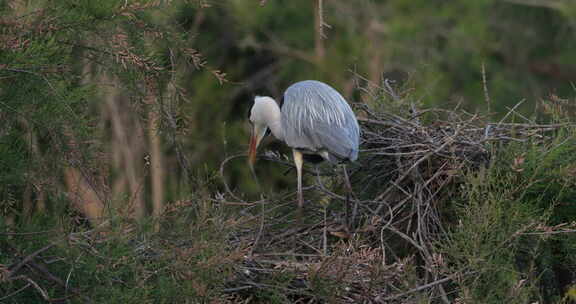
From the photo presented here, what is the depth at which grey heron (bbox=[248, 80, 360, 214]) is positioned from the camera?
18.0 ft

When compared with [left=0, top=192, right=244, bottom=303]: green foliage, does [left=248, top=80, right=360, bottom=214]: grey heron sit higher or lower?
higher

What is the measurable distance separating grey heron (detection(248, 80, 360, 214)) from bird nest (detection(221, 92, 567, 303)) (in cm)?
17

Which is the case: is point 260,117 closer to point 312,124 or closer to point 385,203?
point 312,124

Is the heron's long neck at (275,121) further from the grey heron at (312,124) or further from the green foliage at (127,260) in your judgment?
the green foliage at (127,260)

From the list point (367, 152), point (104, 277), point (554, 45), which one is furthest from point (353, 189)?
point (554, 45)

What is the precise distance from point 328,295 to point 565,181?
→ 142 cm

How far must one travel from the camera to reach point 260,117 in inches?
244

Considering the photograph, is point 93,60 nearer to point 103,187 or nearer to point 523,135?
point 103,187

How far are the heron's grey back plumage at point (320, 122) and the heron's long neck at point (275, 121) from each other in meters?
0.12

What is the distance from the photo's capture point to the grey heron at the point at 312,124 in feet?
18.0

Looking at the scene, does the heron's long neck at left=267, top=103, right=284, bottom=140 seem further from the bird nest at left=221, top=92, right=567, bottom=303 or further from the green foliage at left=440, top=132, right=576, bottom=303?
the green foliage at left=440, top=132, right=576, bottom=303

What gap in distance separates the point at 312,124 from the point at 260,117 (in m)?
0.56

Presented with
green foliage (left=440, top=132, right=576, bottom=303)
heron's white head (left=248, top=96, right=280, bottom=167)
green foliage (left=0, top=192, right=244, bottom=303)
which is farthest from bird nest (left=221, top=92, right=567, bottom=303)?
green foliage (left=0, top=192, right=244, bottom=303)

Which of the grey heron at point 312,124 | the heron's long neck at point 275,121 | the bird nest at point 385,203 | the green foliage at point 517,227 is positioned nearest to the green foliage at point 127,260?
the bird nest at point 385,203
